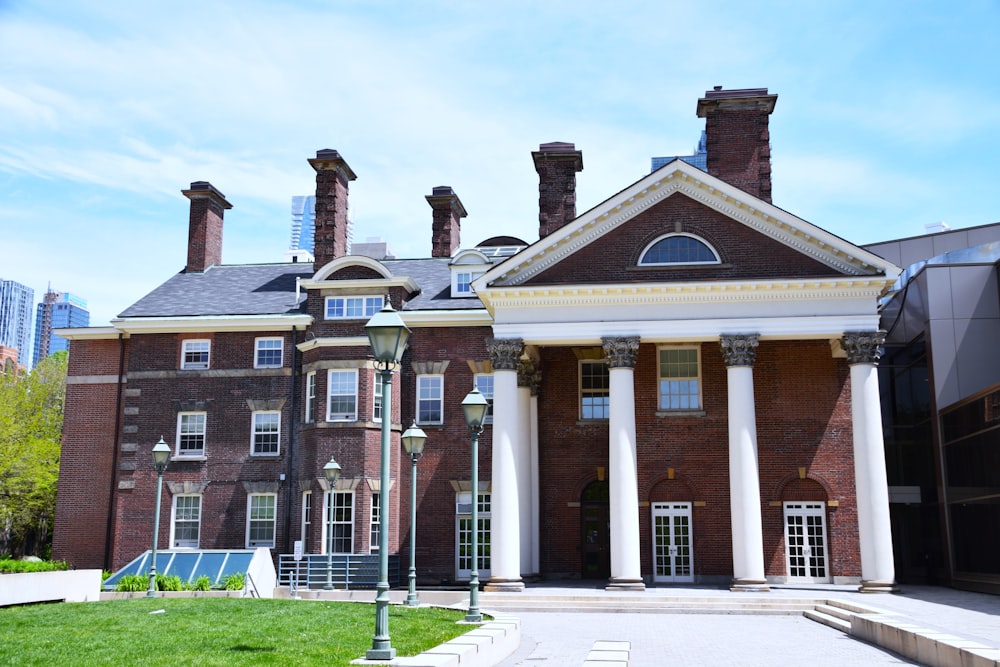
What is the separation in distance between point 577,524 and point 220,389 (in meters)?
14.0

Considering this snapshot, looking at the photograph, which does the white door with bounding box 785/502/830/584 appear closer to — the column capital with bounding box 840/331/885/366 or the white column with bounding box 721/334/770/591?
the white column with bounding box 721/334/770/591

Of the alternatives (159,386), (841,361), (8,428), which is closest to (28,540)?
(8,428)

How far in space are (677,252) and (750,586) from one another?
10143 millimetres

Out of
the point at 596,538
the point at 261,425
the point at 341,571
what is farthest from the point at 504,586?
the point at 261,425

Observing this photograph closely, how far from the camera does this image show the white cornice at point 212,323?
122ft

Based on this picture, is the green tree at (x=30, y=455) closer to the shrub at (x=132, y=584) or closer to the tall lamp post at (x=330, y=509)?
the tall lamp post at (x=330, y=509)

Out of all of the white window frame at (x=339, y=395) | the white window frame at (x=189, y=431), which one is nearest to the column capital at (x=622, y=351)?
the white window frame at (x=339, y=395)

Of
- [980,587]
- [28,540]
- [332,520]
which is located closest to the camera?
[980,587]

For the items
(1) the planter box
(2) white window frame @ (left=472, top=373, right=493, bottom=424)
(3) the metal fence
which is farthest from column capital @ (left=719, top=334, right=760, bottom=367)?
(1) the planter box

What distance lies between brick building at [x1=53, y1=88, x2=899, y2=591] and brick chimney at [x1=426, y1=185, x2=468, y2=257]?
4.76 ft

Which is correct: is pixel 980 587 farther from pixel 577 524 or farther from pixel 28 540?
pixel 28 540

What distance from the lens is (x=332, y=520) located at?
3250 centimetres

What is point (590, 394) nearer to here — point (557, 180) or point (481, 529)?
point (481, 529)

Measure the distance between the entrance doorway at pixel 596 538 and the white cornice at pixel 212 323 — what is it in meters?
12.2
